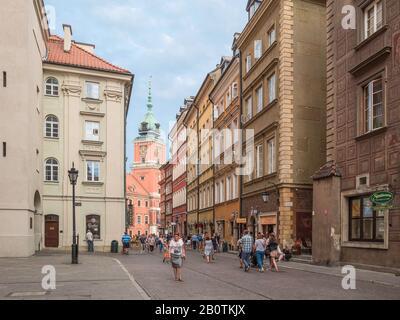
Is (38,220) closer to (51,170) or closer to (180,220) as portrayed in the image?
(51,170)

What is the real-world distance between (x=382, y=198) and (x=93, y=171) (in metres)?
26.9

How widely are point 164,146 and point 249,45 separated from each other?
112m

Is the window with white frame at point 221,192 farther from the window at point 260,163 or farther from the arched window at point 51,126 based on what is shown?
the arched window at point 51,126

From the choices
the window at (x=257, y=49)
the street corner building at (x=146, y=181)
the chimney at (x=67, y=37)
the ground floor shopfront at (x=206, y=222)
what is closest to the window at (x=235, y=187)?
the ground floor shopfront at (x=206, y=222)

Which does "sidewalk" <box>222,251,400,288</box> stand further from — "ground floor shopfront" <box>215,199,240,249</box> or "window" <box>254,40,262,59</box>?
"ground floor shopfront" <box>215,199,240,249</box>

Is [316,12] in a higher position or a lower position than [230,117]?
higher

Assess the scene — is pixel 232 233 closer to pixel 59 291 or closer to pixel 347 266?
pixel 347 266

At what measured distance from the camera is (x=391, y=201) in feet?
60.2

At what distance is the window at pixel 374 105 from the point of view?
19766mm

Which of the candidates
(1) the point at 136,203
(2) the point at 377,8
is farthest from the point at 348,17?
A: (1) the point at 136,203

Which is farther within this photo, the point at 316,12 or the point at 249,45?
the point at 249,45

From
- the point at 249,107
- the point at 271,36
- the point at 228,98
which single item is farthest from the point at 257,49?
the point at 228,98

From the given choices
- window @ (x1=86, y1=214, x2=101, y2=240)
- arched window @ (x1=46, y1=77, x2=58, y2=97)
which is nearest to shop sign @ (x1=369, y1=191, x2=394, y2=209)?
window @ (x1=86, y1=214, x2=101, y2=240)

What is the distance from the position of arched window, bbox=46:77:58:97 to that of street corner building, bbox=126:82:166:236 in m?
90.1
